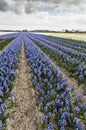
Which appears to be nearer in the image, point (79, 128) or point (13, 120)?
point (79, 128)

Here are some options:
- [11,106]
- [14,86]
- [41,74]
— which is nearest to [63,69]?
[41,74]

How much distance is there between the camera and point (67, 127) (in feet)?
22.9

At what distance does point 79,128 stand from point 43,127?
107 centimetres

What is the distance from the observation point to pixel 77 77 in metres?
12.8

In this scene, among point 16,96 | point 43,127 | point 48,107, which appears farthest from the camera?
point 16,96

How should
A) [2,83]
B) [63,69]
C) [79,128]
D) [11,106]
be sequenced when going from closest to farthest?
[79,128] < [11,106] < [2,83] < [63,69]

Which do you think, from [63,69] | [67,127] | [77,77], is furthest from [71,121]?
[63,69]

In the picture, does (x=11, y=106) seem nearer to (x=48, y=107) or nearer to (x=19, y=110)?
(x=19, y=110)

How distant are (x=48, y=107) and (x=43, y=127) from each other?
4.01ft

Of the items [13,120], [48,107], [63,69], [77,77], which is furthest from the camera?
[63,69]

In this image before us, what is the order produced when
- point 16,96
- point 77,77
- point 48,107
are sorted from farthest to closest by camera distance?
point 77,77 < point 16,96 < point 48,107

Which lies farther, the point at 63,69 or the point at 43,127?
the point at 63,69

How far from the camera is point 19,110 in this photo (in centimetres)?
828

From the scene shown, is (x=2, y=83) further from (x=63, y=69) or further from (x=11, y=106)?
(x=63, y=69)
